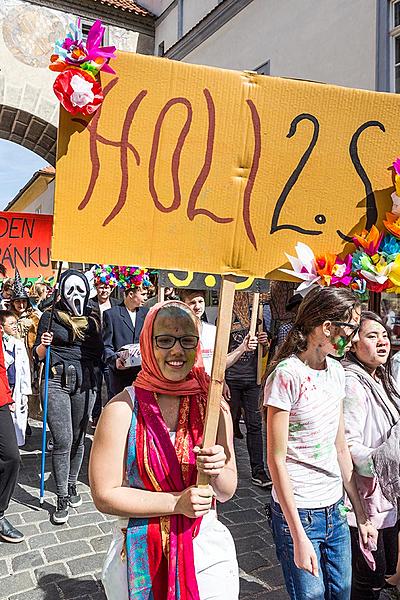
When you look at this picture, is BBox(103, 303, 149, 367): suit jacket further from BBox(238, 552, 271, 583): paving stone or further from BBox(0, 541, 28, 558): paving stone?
BBox(238, 552, 271, 583): paving stone

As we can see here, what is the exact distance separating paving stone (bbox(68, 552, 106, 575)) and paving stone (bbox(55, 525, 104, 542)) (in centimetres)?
31

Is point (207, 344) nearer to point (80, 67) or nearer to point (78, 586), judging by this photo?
point (78, 586)

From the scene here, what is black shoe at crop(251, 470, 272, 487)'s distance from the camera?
496 cm

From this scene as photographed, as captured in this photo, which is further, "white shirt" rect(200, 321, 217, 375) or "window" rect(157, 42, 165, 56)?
"window" rect(157, 42, 165, 56)

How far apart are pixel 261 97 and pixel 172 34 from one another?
15179mm

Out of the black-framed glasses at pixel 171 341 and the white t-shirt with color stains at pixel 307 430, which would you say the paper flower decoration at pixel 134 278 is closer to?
the white t-shirt with color stains at pixel 307 430

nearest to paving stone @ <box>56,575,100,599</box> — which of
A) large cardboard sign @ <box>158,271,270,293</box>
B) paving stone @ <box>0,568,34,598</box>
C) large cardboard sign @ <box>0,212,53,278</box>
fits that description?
paving stone @ <box>0,568,34,598</box>

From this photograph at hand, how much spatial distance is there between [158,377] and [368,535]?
125 cm

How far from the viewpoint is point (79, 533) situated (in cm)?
392

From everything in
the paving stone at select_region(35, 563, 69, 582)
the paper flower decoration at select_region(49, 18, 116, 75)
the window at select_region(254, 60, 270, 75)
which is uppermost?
the window at select_region(254, 60, 270, 75)

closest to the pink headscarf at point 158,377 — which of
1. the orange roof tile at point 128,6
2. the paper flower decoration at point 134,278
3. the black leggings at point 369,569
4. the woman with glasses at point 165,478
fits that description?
the woman with glasses at point 165,478

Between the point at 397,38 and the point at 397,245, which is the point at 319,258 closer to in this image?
the point at 397,245

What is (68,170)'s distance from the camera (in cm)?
179

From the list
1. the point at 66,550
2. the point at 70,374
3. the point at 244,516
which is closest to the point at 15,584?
the point at 66,550
